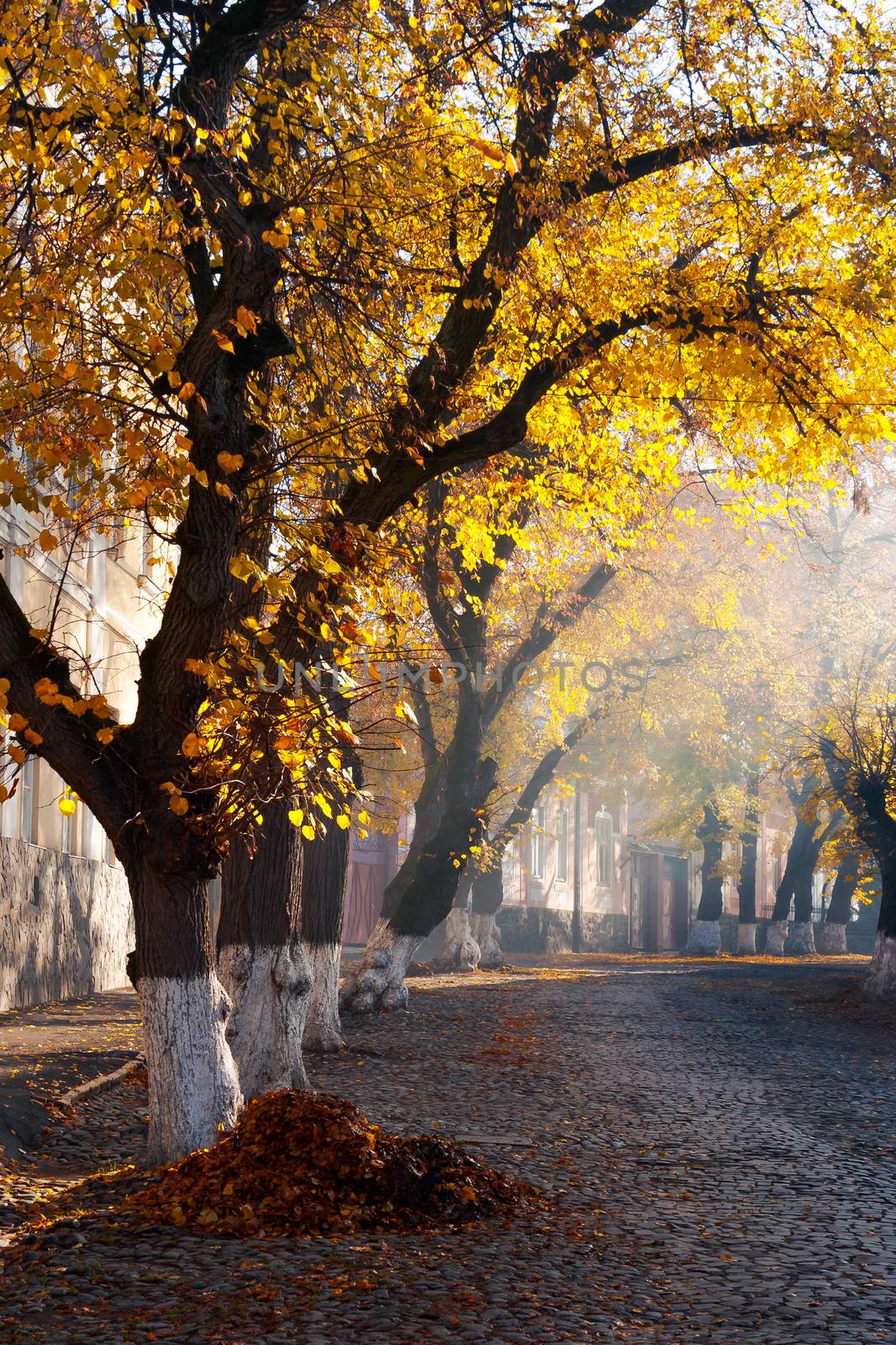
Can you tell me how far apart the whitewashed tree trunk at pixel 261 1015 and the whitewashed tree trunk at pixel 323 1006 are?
3.05 m

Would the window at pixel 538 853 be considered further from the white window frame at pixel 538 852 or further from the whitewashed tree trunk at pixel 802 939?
the whitewashed tree trunk at pixel 802 939

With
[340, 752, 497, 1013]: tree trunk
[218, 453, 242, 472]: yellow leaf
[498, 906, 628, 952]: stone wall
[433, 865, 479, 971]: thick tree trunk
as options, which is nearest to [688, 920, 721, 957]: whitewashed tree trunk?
[498, 906, 628, 952]: stone wall

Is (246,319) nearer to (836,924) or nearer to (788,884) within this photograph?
(788,884)

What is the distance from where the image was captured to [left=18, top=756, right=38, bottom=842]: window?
16516mm

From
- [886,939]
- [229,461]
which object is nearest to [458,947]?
[886,939]

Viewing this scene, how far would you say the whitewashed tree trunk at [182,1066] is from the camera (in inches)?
287

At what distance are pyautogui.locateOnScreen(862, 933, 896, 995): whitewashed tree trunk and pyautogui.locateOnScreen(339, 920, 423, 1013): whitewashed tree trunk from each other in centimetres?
653

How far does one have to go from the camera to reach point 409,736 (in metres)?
26.9

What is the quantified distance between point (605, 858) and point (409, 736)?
25317 millimetres

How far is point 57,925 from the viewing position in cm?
1730

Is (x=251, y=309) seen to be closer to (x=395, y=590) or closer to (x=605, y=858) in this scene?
(x=395, y=590)

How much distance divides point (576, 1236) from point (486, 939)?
76.1 ft

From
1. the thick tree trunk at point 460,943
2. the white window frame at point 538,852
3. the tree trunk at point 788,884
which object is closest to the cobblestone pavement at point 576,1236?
the thick tree trunk at point 460,943

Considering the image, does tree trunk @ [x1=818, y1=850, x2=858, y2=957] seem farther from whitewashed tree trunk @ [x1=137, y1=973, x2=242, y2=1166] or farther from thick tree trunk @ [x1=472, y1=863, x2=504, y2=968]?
whitewashed tree trunk @ [x1=137, y1=973, x2=242, y2=1166]
